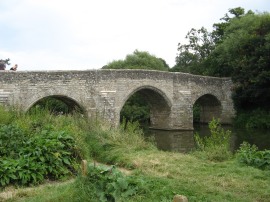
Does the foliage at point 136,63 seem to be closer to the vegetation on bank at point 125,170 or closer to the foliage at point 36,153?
the vegetation on bank at point 125,170

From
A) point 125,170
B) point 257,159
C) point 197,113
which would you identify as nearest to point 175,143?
point 257,159

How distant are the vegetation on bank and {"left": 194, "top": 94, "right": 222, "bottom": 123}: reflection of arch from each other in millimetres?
16256

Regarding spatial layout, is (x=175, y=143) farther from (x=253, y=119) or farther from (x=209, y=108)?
(x=209, y=108)

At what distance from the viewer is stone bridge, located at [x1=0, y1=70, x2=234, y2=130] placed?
48.8 feet

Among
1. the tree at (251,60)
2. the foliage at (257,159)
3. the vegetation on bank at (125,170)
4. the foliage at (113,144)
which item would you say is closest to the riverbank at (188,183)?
the vegetation on bank at (125,170)

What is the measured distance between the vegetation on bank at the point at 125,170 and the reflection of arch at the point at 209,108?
53.3 ft

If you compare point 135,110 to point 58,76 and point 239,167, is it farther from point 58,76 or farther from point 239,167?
point 239,167

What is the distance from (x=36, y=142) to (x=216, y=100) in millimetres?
19483

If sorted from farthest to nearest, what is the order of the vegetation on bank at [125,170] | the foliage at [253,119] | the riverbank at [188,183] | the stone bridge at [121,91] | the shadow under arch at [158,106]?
the shadow under arch at [158,106] → the foliage at [253,119] → the stone bridge at [121,91] → the riverbank at [188,183] → the vegetation on bank at [125,170]

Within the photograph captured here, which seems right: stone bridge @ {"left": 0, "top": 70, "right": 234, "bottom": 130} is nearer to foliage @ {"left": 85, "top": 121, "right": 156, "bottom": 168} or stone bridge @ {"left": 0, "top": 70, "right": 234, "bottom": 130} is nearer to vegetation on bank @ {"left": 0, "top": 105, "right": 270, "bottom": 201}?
Answer: foliage @ {"left": 85, "top": 121, "right": 156, "bottom": 168}

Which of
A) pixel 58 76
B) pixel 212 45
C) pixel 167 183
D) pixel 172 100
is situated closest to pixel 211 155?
pixel 167 183

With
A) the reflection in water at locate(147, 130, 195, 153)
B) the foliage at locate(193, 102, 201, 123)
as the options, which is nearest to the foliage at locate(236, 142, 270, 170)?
the reflection in water at locate(147, 130, 195, 153)

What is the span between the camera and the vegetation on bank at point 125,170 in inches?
168

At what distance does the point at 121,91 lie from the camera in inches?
734
